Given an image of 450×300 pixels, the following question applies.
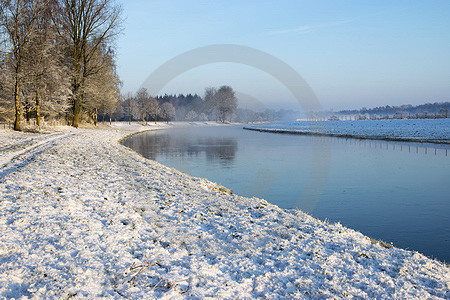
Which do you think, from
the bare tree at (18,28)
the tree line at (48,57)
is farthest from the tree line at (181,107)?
the bare tree at (18,28)

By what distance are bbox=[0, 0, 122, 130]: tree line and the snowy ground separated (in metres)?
22.5

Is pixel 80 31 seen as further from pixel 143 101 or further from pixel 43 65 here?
pixel 143 101

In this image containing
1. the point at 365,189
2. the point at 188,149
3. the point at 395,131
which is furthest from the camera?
the point at 395,131

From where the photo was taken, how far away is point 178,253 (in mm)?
6043

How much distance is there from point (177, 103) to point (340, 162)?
175 meters

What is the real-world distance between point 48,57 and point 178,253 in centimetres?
3040

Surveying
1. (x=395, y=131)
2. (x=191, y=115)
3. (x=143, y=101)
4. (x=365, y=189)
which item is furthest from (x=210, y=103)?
(x=365, y=189)

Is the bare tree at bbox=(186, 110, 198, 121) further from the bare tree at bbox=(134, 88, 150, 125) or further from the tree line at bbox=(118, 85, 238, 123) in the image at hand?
the bare tree at bbox=(134, 88, 150, 125)

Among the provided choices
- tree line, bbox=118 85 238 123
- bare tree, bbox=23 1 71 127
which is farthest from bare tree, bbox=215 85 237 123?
bare tree, bbox=23 1 71 127

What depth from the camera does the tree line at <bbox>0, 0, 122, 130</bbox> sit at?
26.7 metres

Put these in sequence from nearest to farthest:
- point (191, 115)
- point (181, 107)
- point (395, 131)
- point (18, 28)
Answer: point (18, 28) → point (395, 131) → point (191, 115) → point (181, 107)

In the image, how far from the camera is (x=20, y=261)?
511 cm

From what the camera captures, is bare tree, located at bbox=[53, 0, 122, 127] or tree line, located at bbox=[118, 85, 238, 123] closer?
bare tree, located at bbox=[53, 0, 122, 127]

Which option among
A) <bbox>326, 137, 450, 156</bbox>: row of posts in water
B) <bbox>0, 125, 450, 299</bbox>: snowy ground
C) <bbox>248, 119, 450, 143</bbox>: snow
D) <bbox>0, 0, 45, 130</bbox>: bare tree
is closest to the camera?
<bbox>0, 125, 450, 299</bbox>: snowy ground
